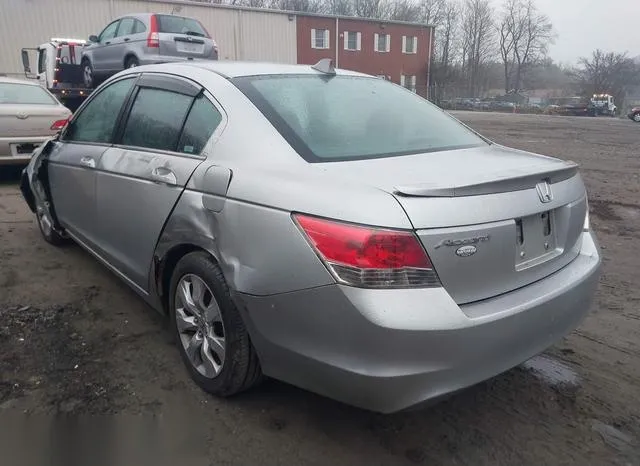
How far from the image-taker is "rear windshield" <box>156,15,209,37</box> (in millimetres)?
12277

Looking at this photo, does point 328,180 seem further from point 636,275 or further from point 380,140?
point 636,275

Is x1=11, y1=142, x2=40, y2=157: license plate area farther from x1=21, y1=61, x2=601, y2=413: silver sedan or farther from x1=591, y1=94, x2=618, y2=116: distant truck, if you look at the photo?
x1=591, y1=94, x2=618, y2=116: distant truck

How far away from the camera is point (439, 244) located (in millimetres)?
2025

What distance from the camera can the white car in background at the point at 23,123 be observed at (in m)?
7.55

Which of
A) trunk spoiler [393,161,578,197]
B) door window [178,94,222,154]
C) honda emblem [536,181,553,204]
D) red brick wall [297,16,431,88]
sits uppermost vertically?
red brick wall [297,16,431,88]

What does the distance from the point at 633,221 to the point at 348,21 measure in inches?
1518

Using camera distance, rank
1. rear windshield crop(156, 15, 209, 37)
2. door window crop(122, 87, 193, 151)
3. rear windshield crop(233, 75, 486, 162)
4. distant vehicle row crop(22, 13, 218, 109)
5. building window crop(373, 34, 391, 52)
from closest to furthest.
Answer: rear windshield crop(233, 75, 486, 162) → door window crop(122, 87, 193, 151) → distant vehicle row crop(22, 13, 218, 109) → rear windshield crop(156, 15, 209, 37) → building window crop(373, 34, 391, 52)

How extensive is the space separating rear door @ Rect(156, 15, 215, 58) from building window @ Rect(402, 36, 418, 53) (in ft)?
116

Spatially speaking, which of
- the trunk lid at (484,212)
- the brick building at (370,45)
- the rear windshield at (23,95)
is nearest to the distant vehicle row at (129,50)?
the rear windshield at (23,95)

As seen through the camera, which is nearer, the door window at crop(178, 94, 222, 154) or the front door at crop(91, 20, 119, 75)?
the door window at crop(178, 94, 222, 154)

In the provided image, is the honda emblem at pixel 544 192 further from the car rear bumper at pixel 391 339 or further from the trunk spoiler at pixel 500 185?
the car rear bumper at pixel 391 339

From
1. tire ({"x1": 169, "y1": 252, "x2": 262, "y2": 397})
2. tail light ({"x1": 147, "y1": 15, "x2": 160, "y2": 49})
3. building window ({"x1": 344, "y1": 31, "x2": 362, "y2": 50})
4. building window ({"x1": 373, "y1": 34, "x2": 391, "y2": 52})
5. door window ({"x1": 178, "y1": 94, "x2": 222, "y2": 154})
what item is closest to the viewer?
tire ({"x1": 169, "y1": 252, "x2": 262, "y2": 397})

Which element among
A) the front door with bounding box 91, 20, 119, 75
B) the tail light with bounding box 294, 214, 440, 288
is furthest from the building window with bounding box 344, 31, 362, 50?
the tail light with bounding box 294, 214, 440, 288

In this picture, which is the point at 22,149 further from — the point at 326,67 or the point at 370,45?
the point at 370,45
